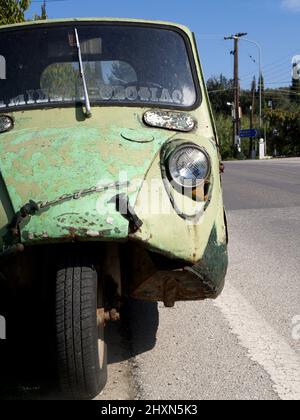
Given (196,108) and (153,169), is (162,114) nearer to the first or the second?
(196,108)

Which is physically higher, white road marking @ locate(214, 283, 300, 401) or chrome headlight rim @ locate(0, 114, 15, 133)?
chrome headlight rim @ locate(0, 114, 15, 133)

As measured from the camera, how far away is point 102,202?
307 centimetres

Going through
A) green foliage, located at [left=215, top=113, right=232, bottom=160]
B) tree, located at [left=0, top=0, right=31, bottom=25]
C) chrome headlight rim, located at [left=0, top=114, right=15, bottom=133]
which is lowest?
green foliage, located at [left=215, top=113, right=232, bottom=160]

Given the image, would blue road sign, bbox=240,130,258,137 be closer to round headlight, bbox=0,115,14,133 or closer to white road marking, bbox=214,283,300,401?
white road marking, bbox=214,283,300,401

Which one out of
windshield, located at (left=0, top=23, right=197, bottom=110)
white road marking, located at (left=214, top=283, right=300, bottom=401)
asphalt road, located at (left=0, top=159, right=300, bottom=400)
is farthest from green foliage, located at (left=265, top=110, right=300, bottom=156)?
windshield, located at (left=0, top=23, right=197, bottom=110)

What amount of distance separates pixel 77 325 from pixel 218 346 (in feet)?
4.81

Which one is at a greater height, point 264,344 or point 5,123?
point 5,123

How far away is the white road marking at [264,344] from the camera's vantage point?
362 centimetres

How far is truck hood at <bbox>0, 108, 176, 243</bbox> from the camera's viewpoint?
299 centimetres

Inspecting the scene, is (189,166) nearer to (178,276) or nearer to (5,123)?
(178,276)

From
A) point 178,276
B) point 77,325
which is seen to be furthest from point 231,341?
point 77,325

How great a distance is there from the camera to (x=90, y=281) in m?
3.09

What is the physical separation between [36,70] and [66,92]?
29 centimetres

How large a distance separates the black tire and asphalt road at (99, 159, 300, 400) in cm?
44
